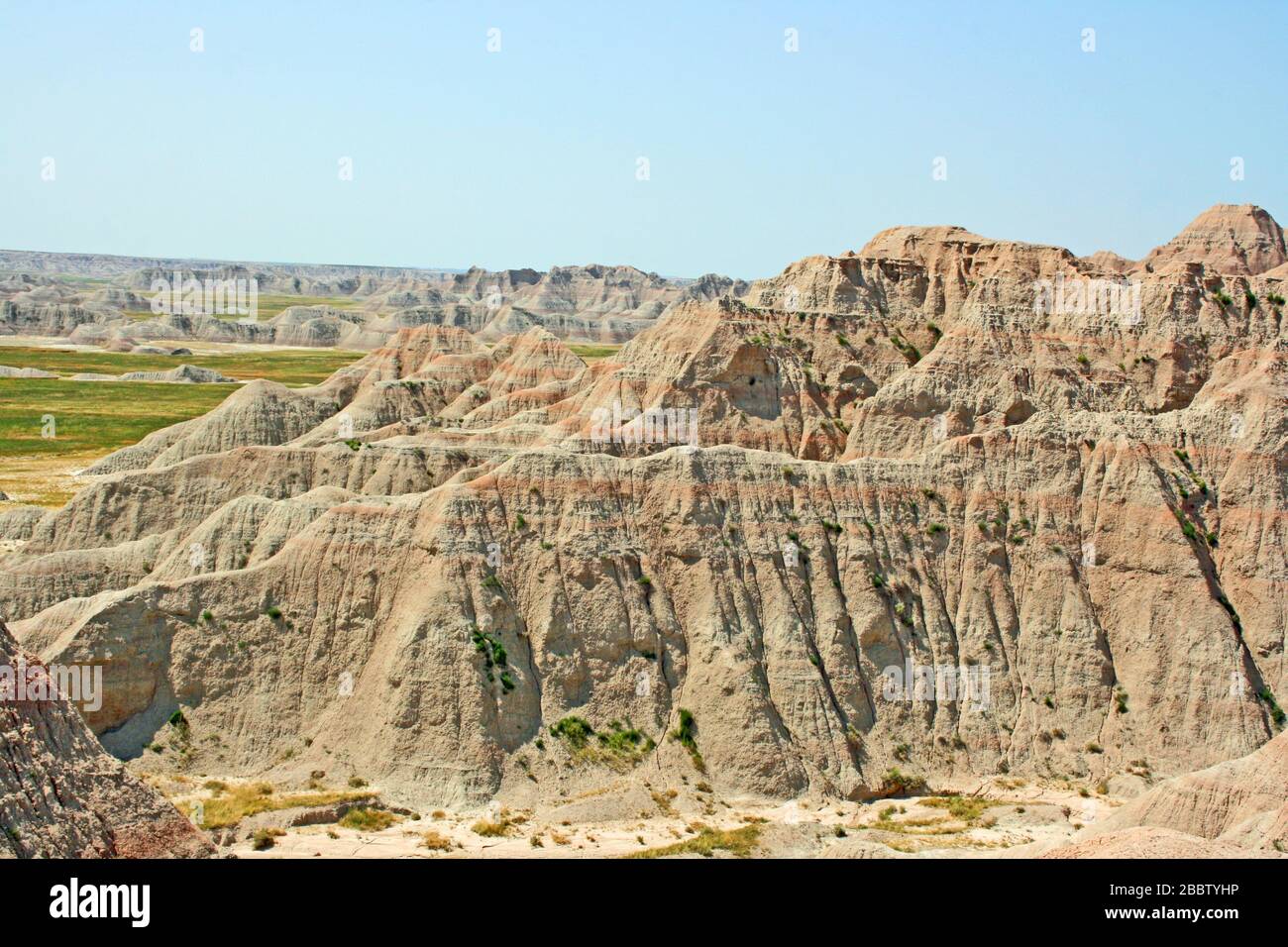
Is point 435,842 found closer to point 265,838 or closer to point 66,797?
point 265,838

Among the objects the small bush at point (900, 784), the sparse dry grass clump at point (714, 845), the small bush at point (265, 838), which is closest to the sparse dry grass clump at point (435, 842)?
the small bush at point (265, 838)

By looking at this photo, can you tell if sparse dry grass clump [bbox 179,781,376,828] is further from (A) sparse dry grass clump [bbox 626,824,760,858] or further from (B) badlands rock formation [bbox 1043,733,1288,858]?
(B) badlands rock formation [bbox 1043,733,1288,858]

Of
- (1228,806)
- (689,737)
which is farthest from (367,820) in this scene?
(1228,806)

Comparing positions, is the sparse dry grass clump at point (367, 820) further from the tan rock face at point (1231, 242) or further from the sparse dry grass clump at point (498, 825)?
the tan rock face at point (1231, 242)

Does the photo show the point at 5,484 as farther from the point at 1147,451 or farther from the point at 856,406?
the point at 1147,451

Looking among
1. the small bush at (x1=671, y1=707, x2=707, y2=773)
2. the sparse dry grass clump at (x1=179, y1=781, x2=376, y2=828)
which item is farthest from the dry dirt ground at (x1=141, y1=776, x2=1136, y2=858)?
the small bush at (x1=671, y1=707, x2=707, y2=773)

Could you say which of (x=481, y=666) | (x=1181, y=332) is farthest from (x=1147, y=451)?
(x=481, y=666)

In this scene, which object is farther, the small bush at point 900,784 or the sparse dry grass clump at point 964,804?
the small bush at point 900,784

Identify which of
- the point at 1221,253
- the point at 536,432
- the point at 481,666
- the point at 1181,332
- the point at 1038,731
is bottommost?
the point at 1038,731
